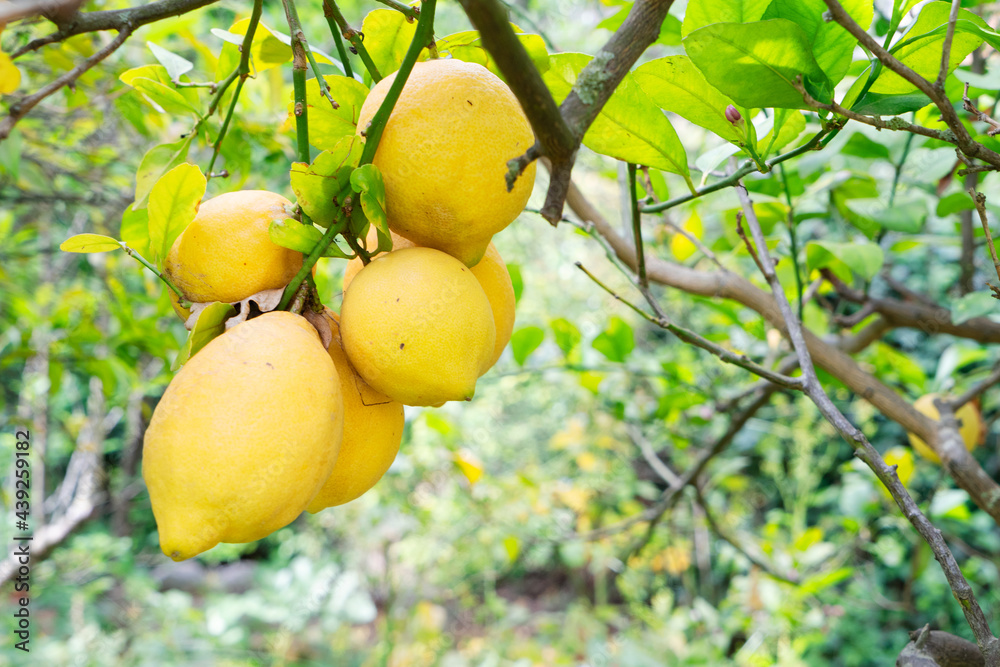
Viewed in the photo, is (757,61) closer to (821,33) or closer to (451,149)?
(821,33)

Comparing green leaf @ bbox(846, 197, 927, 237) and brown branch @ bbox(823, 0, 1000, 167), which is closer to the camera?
brown branch @ bbox(823, 0, 1000, 167)

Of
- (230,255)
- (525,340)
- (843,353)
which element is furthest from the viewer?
(525,340)

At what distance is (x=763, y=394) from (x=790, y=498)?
1.73 m

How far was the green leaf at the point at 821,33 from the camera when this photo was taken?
0.33m

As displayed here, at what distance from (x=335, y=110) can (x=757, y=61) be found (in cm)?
23

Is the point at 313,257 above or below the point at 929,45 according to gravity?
below

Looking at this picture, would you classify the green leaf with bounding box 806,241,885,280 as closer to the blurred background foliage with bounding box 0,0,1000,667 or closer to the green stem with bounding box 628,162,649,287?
the blurred background foliage with bounding box 0,0,1000,667

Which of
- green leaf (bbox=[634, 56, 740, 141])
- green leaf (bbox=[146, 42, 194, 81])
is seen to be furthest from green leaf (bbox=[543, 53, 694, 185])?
green leaf (bbox=[146, 42, 194, 81])

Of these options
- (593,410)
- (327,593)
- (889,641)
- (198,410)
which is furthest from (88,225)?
(889,641)

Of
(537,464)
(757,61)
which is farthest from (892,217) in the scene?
(537,464)

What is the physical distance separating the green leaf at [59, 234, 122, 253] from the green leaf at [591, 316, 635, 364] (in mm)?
619

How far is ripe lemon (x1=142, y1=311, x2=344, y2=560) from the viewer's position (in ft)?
0.94

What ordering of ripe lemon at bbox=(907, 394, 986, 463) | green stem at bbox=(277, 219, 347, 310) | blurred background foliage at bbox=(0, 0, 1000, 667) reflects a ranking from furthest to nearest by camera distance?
blurred background foliage at bbox=(0, 0, 1000, 667), ripe lemon at bbox=(907, 394, 986, 463), green stem at bbox=(277, 219, 347, 310)

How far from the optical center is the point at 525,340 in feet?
2.82
